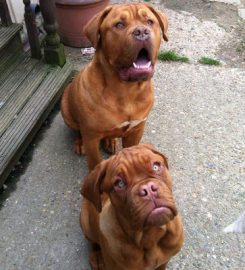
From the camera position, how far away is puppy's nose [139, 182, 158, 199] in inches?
→ 71.2

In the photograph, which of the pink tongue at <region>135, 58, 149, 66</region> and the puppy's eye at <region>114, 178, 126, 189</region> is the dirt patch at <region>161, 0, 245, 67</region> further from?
the puppy's eye at <region>114, 178, 126, 189</region>

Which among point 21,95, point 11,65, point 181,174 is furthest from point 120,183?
point 11,65

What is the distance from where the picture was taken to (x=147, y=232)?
2.07 metres

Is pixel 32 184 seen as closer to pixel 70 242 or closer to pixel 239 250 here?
pixel 70 242

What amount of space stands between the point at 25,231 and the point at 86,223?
2.13 ft

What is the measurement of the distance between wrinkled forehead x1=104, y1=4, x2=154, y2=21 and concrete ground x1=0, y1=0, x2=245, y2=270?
1359 mm

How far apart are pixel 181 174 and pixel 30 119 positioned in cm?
138

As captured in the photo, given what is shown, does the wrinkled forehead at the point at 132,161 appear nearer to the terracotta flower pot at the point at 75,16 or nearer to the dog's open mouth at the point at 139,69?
the dog's open mouth at the point at 139,69

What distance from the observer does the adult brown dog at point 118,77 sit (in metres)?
2.40

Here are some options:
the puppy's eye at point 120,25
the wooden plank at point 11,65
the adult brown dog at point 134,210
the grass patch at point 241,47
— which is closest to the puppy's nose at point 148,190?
the adult brown dog at point 134,210

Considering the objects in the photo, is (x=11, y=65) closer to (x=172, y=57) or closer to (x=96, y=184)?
(x=172, y=57)

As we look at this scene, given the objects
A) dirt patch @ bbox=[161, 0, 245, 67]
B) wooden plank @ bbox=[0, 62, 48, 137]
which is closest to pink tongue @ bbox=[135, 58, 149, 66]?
wooden plank @ bbox=[0, 62, 48, 137]

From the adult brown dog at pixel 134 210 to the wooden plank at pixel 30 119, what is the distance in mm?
1103

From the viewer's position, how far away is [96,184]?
2.04 meters
